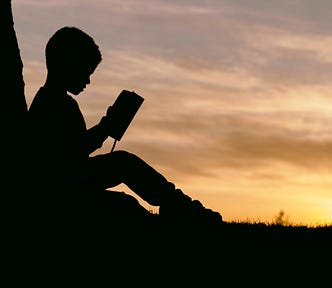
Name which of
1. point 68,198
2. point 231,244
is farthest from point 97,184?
point 231,244

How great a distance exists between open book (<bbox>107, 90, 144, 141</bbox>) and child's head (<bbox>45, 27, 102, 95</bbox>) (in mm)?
421

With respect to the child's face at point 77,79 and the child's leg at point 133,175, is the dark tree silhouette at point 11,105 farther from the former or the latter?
the child's leg at point 133,175

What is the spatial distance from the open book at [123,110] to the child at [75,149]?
8 centimetres

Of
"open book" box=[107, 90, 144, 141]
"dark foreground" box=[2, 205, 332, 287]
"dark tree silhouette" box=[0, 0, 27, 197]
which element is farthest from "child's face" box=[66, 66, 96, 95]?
"dark foreground" box=[2, 205, 332, 287]

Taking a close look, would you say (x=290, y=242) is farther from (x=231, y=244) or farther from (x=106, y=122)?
(x=106, y=122)

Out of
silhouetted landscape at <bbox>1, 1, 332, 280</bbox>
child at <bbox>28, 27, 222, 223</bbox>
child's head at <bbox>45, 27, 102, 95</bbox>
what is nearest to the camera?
child at <bbox>28, 27, 222, 223</bbox>

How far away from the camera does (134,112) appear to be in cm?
895

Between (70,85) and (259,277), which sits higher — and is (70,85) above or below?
above

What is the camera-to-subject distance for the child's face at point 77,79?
8.86 metres

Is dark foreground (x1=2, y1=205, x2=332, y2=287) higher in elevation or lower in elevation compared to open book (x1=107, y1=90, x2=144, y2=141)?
lower

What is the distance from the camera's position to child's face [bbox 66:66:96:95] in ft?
29.1

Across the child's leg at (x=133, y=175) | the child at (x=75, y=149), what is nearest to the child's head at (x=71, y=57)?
the child at (x=75, y=149)

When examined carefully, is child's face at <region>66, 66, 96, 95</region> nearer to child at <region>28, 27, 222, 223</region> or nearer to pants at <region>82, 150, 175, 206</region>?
child at <region>28, 27, 222, 223</region>

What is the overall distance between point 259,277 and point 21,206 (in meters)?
2.69
